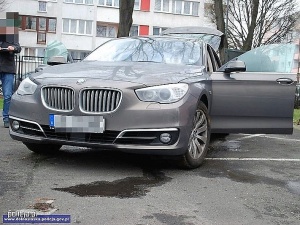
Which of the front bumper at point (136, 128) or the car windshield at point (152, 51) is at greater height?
the car windshield at point (152, 51)

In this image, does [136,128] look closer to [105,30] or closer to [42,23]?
[42,23]

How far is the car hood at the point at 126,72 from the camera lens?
4539mm

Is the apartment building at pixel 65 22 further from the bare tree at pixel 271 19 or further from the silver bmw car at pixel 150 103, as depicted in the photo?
the silver bmw car at pixel 150 103

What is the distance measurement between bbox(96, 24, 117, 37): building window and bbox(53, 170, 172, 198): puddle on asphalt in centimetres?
4076

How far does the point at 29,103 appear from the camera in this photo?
4.64 m

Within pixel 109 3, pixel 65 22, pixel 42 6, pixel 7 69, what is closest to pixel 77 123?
pixel 7 69

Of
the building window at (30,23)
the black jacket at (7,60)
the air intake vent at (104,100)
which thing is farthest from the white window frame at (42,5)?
the air intake vent at (104,100)

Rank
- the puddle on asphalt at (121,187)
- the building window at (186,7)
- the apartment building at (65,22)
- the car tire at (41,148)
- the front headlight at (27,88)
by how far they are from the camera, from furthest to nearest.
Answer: the building window at (186,7)
the apartment building at (65,22)
the car tire at (41,148)
the front headlight at (27,88)
the puddle on asphalt at (121,187)

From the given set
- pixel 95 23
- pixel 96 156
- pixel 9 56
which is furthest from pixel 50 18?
pixel 96 156

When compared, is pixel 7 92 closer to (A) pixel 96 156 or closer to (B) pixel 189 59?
(A) pixel 96 156

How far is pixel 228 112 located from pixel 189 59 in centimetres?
85

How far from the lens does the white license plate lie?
4.32 m

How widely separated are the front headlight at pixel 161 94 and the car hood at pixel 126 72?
0.22ft

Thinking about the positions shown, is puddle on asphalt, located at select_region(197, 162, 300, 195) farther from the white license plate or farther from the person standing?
the person standing
